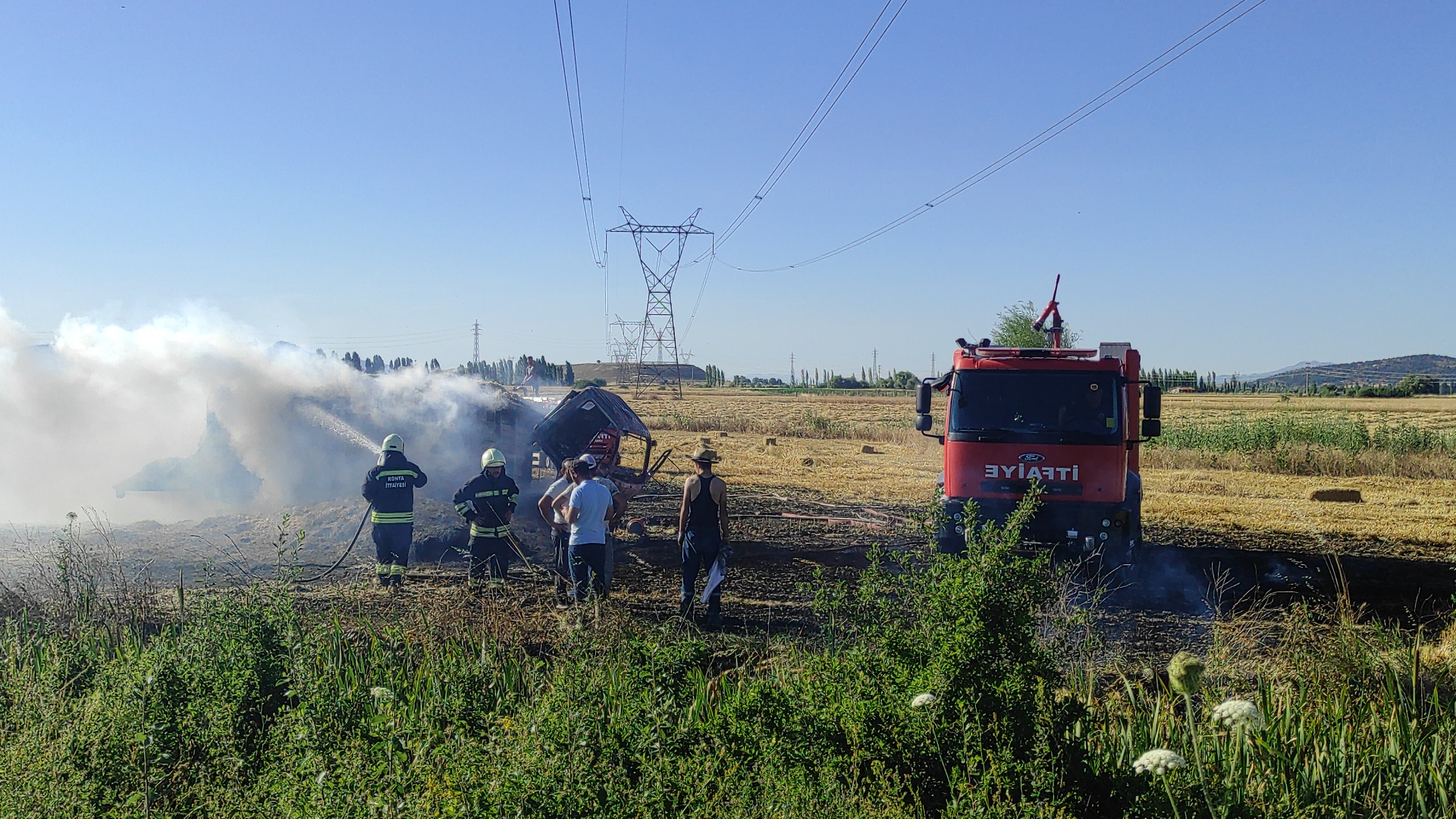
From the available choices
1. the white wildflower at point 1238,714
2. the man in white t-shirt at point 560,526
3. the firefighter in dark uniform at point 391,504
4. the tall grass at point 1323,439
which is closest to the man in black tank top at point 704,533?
the man in white t-shirt at point 560,526

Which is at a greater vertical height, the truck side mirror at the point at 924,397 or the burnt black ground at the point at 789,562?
the truck side mirror at the point at 924,397

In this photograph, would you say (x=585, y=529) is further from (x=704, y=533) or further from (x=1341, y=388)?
(x=1341, y=388)

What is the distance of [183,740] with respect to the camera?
4.93 metres

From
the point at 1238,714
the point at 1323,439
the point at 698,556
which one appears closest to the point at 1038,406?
the point at 698,556

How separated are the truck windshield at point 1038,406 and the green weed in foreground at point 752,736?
4262 mm

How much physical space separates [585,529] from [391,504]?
107 inches

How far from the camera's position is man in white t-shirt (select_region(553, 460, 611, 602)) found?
8.68m

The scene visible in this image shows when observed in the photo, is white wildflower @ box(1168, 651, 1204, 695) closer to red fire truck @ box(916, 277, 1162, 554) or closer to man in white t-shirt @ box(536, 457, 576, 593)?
red fire truck @ box(916, 277, 1162, 554)

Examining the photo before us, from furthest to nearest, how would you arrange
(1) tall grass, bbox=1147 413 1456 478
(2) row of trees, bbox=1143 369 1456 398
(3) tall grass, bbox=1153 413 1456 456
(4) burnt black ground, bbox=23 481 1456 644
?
(2) row of trees, bbox=1143 369 1456 398
(3) tall grass, bbox=1153 413 1456 456
(1) tall grass, bbox=1147 413 1456 478
(4) burnt black ground, bbox=23 481 1456 644

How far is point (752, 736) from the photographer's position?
4184mm

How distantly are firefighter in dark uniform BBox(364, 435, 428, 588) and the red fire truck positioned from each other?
5.52 metres

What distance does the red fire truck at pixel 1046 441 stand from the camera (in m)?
9.69

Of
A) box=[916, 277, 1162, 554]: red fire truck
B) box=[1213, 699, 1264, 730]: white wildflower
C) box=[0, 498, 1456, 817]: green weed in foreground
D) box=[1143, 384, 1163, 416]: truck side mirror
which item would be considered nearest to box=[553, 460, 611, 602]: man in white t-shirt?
box=[0, 498, 1456, 817]: green weed in foreground

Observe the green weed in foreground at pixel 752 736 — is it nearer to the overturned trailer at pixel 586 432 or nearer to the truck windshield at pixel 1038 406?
the truck windshield at pixel 1038 406
